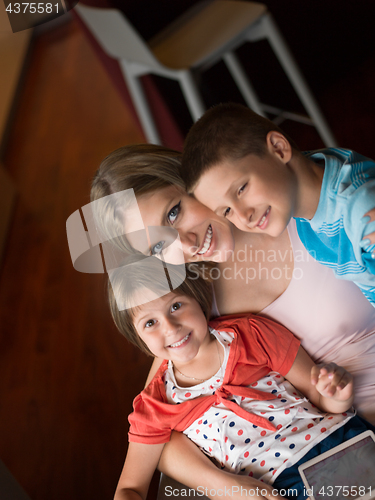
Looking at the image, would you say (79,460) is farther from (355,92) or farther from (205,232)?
(355,92)

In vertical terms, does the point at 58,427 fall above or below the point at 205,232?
below

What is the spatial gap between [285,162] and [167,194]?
0.17m

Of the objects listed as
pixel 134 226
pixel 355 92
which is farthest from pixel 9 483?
pixel 355 92

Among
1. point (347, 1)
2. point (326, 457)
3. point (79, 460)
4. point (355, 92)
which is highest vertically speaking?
point (347, 1)

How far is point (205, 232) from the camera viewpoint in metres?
0.61

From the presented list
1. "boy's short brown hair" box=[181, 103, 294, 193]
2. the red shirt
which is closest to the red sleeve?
the red shirt

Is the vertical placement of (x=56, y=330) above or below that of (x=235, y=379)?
above

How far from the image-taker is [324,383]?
542 millimetres

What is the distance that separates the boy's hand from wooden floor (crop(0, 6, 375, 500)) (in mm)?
231

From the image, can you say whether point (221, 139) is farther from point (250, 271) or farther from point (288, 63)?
point (288, 63)

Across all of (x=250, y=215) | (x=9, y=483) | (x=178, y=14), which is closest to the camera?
(x=9, y=483)

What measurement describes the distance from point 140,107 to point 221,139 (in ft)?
1.37

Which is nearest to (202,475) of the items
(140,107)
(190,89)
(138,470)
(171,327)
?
(138,470)

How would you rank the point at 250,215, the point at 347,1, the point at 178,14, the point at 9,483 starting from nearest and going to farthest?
1. the point at 9,483
2. the point at 250,215
3. the point at 178,14
4. the point at 347,1
